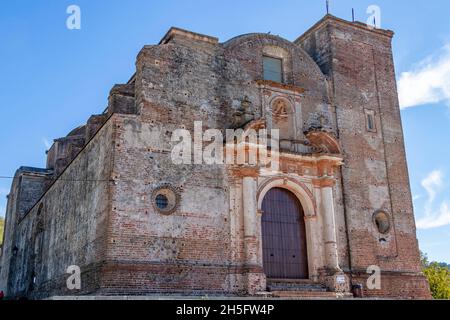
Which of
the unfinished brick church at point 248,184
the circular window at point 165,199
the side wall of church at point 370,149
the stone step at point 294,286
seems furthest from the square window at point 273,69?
the stone step at point 294,286

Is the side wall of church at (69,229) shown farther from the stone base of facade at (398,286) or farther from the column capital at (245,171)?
the stone base of facade at (398,286)

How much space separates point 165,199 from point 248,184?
2.74 m

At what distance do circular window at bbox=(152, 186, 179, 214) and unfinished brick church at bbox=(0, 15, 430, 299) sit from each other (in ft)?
0.10

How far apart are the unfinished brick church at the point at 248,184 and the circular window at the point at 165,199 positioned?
0.10 ft

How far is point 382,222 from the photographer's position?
19.3m

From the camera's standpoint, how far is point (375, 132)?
2030 centimetres

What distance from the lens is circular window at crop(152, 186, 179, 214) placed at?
15.2m

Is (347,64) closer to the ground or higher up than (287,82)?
higher up

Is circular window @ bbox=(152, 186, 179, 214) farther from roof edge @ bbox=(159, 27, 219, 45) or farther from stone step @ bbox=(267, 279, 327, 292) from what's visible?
roof edge @ bbox=(159, 27, 219, 45)
